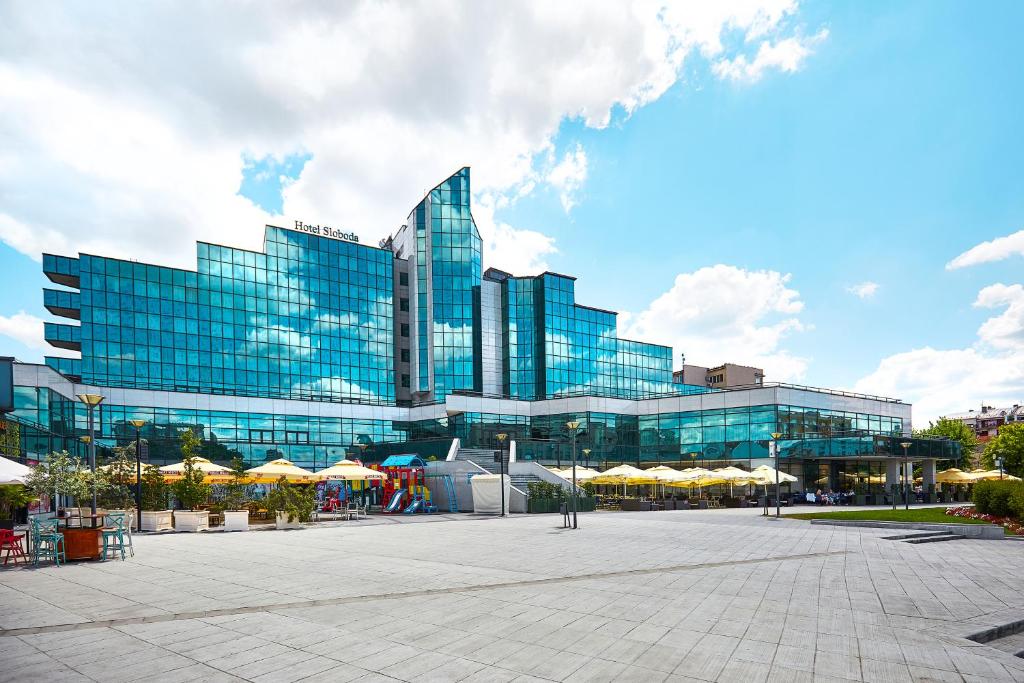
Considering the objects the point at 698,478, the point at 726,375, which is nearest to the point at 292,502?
the point at 698,478

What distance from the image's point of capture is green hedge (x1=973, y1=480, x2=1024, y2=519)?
24822 mm

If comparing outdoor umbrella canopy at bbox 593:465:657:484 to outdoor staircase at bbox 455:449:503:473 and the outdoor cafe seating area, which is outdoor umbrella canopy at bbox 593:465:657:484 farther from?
outdoor staircase at bbox 455:449:503:473

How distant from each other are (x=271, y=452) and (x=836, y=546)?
5432cm

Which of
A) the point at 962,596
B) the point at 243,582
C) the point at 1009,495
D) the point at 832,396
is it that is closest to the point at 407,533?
the point at 243,582

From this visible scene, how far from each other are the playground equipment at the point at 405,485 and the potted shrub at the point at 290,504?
31.2ft

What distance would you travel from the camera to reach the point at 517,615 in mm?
9578

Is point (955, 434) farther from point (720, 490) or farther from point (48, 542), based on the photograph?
point (48, 542)

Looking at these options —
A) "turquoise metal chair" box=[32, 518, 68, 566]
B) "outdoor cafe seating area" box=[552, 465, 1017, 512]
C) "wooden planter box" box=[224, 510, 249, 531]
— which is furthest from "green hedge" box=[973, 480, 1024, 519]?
"turquoise metal chair" box=[32, 518, 68, 566]

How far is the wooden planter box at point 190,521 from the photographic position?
26.6m

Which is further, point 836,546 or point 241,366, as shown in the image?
point 241,366

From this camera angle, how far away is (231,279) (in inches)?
2717

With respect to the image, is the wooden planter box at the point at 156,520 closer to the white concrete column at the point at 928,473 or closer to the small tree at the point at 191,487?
the small tree at the point at 191,487

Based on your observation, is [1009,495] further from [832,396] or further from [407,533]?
[832,396]

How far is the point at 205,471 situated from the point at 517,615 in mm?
26622
